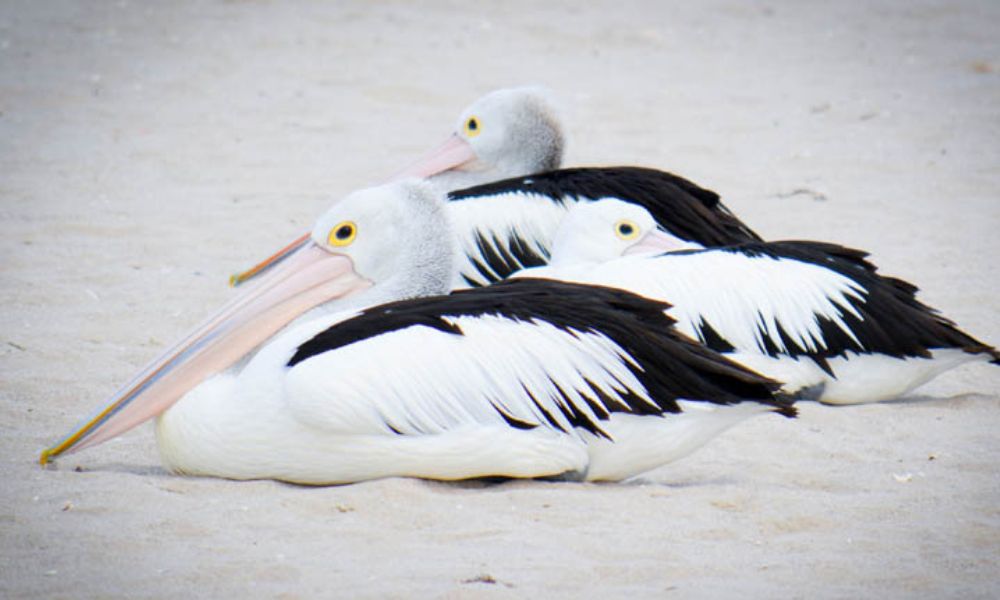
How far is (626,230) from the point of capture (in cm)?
559

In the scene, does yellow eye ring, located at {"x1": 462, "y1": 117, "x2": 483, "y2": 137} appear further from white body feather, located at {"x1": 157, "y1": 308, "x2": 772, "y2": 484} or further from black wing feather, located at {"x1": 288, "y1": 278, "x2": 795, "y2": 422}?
white body feather, located at {"x1": 157, "y1": 308, "x2": 772, "y2": 484}

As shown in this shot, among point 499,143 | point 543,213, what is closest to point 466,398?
point 543,213

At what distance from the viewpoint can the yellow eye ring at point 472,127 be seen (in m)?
6.96

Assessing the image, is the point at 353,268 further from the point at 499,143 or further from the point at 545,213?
the point at 499,143

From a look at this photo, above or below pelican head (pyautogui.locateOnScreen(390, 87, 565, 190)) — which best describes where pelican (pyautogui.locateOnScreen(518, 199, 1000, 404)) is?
below

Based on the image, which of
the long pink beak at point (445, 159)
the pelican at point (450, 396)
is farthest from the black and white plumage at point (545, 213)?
the pelican at point (450, 396)

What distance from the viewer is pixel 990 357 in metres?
5.13

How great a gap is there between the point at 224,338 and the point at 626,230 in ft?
5.92

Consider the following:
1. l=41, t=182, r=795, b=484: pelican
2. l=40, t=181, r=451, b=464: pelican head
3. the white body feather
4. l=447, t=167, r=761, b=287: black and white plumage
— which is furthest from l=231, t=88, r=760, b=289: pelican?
the white body feather

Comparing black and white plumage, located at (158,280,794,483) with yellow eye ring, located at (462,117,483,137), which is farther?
yellow eye ring, located at (462,117,483,137)

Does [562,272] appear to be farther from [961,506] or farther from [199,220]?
[199,220]

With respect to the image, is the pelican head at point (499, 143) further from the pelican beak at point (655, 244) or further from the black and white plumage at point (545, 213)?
the pelican beak at point (655, 244)

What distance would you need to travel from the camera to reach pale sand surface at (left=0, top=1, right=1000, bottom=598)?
11.5 ft

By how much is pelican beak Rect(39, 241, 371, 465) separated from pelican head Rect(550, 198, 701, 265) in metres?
1.18
